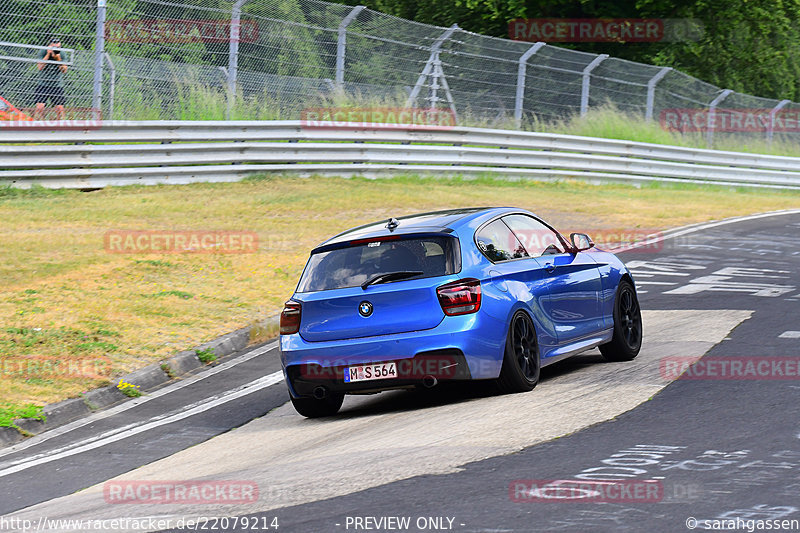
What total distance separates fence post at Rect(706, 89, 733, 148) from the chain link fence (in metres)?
1.14

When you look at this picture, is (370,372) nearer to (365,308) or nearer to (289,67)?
(365,308)

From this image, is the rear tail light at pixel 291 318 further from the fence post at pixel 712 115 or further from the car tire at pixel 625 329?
the fence post at pixel 712 115

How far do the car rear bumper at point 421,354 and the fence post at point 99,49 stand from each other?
41.7ft

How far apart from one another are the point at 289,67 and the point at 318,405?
15218mm

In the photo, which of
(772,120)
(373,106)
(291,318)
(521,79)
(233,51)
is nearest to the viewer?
(291,318)

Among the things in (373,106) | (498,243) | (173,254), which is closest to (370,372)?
(498,243)

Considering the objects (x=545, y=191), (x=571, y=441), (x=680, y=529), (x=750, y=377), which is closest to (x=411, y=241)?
(x=571, y=441)

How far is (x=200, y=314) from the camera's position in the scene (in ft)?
40.8

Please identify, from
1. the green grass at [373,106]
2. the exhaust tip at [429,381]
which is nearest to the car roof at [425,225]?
the exhaust tip at [429,381]

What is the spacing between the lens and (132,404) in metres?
9.74

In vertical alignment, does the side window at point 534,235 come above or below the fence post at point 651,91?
below

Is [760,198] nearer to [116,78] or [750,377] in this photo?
[116,78]

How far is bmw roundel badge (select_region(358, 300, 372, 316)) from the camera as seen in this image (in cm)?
823

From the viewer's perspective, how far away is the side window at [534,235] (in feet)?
30.5
